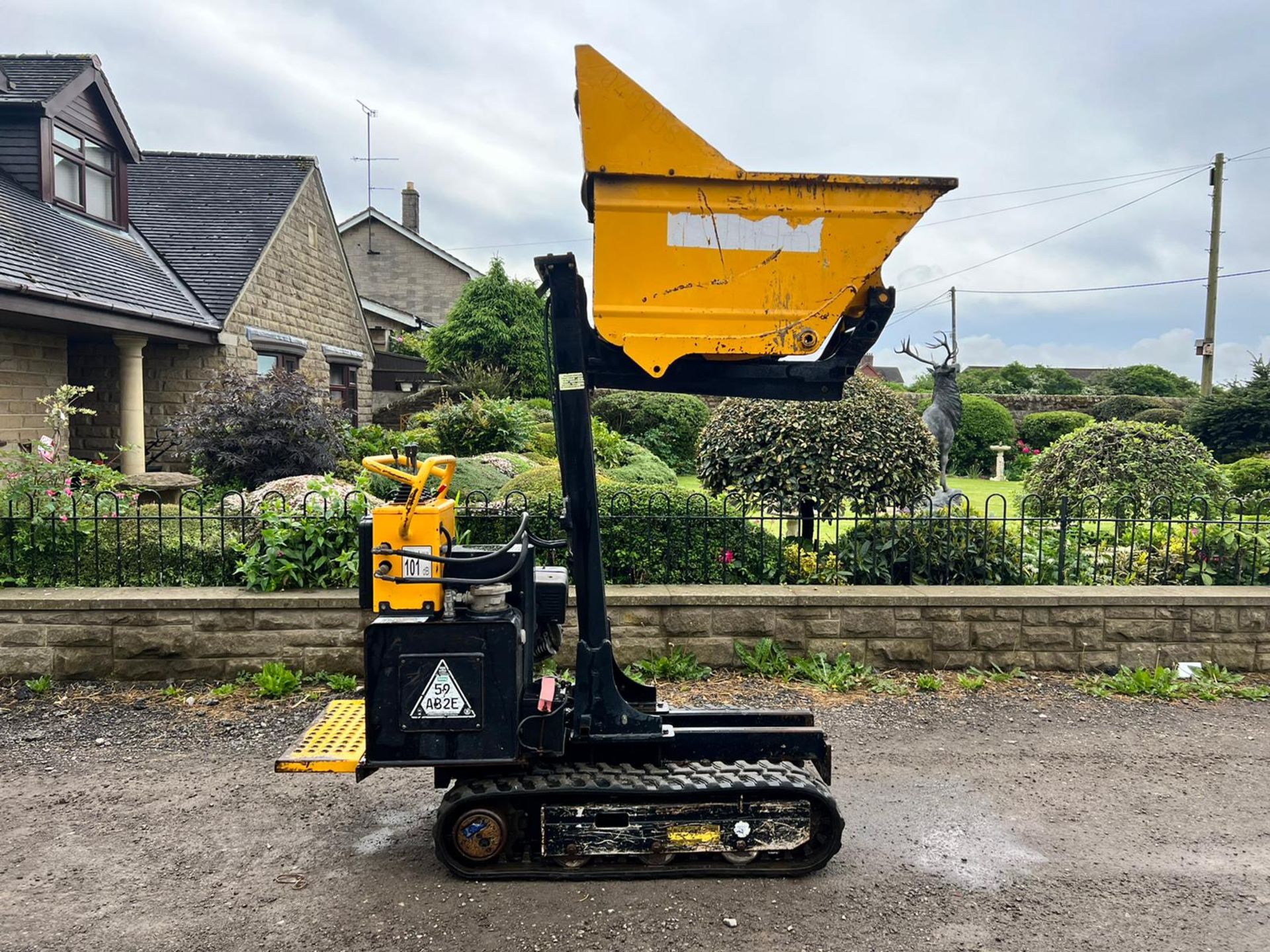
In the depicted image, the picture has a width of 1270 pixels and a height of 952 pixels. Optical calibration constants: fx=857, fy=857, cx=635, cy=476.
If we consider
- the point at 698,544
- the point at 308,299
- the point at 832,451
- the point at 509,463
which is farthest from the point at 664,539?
the point at 308,299

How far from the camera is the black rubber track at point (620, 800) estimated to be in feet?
10.6

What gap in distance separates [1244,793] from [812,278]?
3378mm

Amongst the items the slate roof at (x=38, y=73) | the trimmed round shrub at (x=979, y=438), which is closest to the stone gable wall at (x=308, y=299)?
the slate roof at (x=38, y=73)

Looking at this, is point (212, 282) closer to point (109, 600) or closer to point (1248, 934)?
point (109, 600)

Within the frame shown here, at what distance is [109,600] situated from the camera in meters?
5.43

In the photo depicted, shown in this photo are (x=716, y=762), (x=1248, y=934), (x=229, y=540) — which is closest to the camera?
(x=1248, y=934)

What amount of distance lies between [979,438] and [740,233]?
A: 20622mm

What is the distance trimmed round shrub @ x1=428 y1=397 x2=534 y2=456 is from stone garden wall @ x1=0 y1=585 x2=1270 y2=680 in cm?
778

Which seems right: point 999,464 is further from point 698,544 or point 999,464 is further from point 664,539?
point 664,539

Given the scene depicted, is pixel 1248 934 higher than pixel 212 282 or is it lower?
lower

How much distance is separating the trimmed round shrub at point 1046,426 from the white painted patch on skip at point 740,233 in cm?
2239

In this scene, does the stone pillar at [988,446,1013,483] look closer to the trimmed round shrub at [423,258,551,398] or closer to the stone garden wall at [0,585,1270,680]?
the trimmed round shrub at [423,258,551,398]

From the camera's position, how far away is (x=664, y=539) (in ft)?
19.7

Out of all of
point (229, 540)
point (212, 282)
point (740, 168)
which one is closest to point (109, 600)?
point (229, 540)
